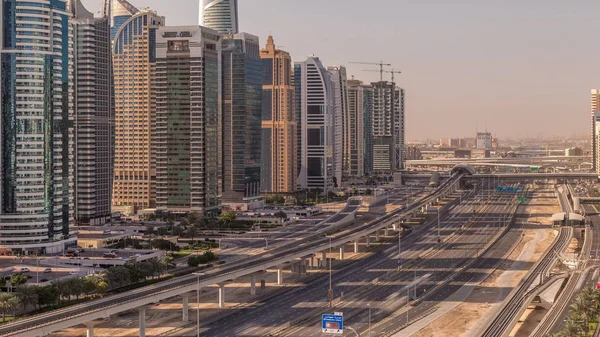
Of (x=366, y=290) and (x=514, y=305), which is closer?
(x=514, y=305)

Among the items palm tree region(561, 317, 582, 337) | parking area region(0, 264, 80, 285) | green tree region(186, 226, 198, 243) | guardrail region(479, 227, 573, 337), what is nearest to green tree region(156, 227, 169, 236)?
green tree region(186, 226, 198, 243)

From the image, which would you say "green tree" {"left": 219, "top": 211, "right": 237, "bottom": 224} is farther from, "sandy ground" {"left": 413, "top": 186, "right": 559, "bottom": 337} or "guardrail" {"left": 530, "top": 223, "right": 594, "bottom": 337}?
"guardrail" {"left": 530, "top": 223, "right": 594, "bottom": 337}

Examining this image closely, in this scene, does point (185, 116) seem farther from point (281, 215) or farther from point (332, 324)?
point (332, 324)

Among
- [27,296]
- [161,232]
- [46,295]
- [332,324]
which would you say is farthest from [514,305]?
[161,232]

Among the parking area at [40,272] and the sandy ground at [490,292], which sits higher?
the parking area at [40,272]

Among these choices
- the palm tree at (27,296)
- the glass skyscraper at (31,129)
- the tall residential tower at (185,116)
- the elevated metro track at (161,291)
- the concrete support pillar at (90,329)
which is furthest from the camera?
the tall residential tower at (185,116)

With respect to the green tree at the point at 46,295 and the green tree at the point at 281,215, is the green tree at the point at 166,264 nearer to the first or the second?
the green tree at the point at 46,295

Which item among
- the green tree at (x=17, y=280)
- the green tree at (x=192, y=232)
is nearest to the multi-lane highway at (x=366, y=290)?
the green tree at (x=17, y=280)
